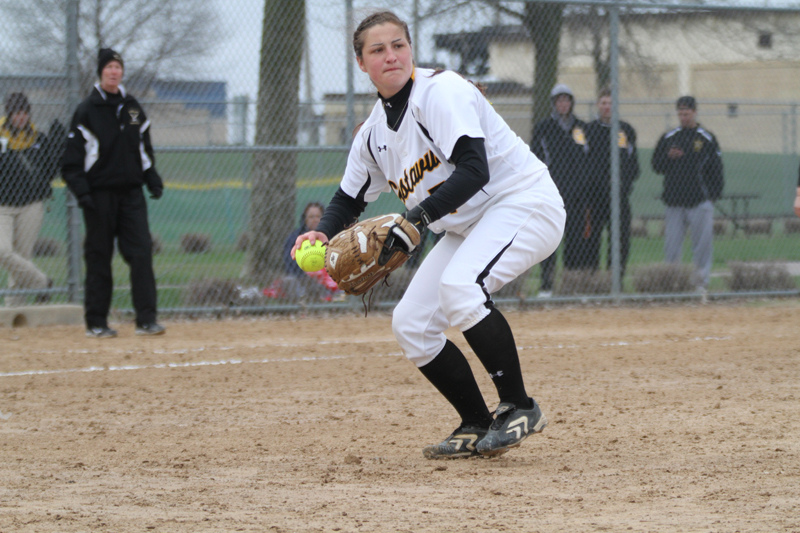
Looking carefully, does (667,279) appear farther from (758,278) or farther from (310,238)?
(310,238)

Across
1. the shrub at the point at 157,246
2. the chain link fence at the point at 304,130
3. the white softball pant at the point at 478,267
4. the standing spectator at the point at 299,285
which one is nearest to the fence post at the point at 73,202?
the chain link fence at the point at 304,130

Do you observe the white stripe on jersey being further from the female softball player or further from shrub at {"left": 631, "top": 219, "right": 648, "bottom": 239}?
shrub at {"left": 631, "top": 219, "right": 648, "bottom": 239}

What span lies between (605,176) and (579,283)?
3.73ft

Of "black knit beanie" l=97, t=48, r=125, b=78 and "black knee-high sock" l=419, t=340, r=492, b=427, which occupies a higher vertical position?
"black knit beanie" l=97, t=48, r=125, b=78

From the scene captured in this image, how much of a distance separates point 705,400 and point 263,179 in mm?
5835

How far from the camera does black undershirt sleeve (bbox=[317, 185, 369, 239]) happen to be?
14.1 feet

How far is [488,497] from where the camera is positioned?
3.37m

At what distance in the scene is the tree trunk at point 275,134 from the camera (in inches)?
379

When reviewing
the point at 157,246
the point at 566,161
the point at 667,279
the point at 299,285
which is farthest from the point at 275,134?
the point at 667,279

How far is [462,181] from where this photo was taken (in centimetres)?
371

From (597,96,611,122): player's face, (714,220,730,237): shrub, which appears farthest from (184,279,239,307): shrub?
(714,220,730,237): shrub

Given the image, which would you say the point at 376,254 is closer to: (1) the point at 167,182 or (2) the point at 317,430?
(2) the point at 317,430

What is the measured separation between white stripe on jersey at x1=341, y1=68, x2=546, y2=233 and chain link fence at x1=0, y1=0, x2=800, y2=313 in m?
4.11

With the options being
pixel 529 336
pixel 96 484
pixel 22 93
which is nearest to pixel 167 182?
pixel 22 93
